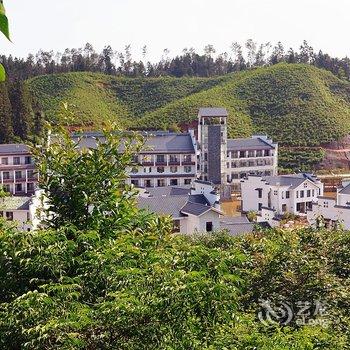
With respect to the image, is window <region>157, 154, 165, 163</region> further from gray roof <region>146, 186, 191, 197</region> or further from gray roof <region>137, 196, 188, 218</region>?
gray roof <region>137, 196, 188, 218</region>

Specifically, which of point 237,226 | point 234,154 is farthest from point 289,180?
point 234,154

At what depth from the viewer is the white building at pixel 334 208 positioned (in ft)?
81.5

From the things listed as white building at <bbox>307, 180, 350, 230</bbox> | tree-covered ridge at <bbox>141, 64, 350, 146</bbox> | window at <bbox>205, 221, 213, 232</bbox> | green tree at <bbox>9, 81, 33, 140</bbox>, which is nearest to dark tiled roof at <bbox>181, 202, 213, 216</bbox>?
window at <bbox>205, 221, 213, 232</bbox>

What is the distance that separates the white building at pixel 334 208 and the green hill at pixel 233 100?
26.9m

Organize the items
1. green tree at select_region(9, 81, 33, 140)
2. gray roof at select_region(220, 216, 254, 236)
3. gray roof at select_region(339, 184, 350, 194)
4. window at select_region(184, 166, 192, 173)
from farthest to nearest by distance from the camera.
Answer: green tree at select_region(9, 81, 33, 140) → window at select_region(184, 166, 192, 173) → gray roof at select_region(339, 184, 350, 194) → gray roof at select_region(220, 216, 254, 236)

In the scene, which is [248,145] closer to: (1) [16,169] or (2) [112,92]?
(1) [16,169]

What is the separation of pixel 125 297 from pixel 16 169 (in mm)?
35504

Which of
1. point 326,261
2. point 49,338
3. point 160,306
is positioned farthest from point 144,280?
point 326,261

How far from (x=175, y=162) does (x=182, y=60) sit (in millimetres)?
49943

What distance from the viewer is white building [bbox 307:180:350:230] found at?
24.8m

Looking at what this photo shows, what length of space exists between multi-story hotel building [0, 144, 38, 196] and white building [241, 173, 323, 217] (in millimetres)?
16110

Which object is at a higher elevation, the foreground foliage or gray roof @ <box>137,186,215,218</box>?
the foreground foliage

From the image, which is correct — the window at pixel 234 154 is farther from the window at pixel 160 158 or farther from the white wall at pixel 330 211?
the white wall at pixel 330 211

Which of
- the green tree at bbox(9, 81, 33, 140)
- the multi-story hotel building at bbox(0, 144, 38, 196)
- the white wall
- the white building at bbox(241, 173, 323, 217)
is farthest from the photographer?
the green tree at bbox(9, 81, 33, 140)
